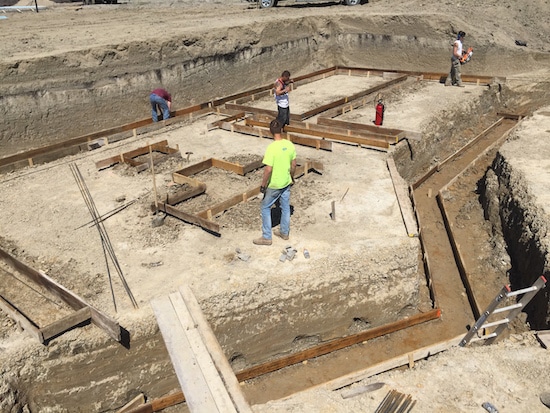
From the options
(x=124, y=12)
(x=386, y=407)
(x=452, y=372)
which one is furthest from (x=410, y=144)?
(x=124, y=12)

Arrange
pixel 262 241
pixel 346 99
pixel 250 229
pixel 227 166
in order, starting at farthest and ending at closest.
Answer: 1. pixel 346 99
2. pixel 227 166
3. pixel 250 229
4. pixel 262 241

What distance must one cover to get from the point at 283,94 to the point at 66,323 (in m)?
7.24

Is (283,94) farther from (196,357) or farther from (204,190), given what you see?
(196,357)

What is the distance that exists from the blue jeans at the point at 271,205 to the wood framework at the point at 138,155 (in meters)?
3.84

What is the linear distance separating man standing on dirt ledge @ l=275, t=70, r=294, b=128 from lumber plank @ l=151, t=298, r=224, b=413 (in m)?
5.75

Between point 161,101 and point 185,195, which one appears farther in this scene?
point 161,101

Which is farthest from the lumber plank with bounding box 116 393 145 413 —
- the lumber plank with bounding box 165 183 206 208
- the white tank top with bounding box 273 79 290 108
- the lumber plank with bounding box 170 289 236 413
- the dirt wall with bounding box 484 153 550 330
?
the white tank top with bounding box 273 79 290 108

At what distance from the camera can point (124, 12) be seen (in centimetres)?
2164

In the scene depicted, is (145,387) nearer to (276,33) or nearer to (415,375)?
(415,375)

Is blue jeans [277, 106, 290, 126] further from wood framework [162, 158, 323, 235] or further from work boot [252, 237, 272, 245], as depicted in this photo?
work boot [252, 237, 272, 245]

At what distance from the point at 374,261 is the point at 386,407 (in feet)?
8.17

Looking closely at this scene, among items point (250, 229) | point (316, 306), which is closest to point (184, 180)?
point (250, 229)

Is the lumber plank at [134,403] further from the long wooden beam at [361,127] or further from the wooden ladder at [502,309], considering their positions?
the long wooden beam at [361,127]

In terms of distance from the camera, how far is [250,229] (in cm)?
756
